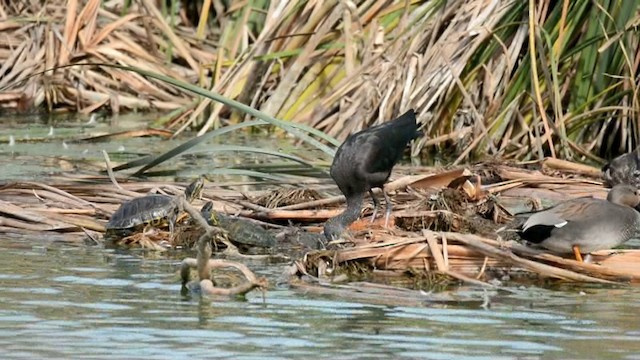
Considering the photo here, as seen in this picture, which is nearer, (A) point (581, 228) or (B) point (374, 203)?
(A) point (581, 228)

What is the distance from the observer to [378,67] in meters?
12.0

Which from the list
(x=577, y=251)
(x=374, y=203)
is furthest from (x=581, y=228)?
(x=374, y=203)

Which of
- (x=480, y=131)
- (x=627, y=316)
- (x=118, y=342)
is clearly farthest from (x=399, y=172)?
(x=118, y=342)

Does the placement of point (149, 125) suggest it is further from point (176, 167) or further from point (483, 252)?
point (483, 252)

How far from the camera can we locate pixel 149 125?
13.7 metres

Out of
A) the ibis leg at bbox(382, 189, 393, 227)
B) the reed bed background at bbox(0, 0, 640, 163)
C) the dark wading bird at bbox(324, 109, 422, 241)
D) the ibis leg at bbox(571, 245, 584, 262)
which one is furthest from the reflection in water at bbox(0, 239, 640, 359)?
the reed bed background at bbox(0, 0, 640, 163)

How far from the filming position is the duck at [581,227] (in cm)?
701

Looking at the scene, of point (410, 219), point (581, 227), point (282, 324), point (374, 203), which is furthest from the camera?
point (374, 203)

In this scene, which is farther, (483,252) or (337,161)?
(337,161)

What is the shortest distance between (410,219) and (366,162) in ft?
1.81

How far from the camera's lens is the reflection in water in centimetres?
541

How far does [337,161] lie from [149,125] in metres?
5.13

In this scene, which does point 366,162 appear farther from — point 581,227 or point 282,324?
point 282,324

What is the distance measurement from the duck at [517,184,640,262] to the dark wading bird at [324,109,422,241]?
4.62ft
